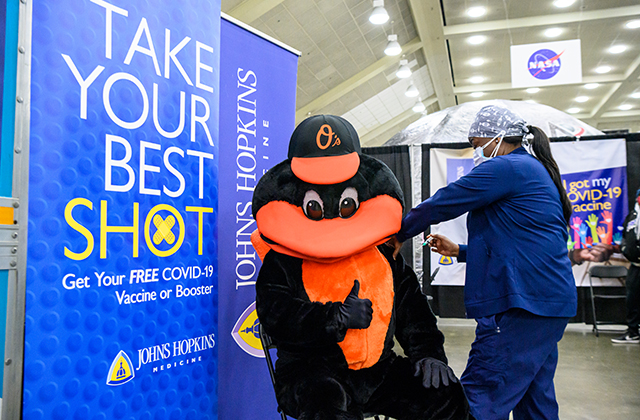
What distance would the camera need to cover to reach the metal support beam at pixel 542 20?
8938 mm

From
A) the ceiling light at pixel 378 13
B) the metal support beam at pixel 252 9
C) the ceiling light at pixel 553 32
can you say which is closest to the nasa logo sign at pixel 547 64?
the ceiling light at pixel 553 32

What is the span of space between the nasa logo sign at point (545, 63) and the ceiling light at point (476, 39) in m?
2.40

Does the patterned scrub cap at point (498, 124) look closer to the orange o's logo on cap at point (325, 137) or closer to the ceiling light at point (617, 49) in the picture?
the orange o's logo on cap at point (325, 137)

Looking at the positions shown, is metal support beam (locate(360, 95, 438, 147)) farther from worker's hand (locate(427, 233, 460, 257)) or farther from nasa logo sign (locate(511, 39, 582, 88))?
worker's hand (locate(427, 233, 460, 257))

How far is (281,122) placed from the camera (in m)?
2.50

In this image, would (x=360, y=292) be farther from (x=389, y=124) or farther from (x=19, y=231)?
(x=389, y=124)

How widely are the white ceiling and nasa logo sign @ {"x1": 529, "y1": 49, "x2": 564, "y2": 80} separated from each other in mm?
1554

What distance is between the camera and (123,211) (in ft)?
5.29

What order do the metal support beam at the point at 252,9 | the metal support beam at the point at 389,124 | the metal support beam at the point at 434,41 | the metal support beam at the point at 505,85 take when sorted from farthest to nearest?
1. the metal support beam at the point at 389,124
2. the metal support beam at the point at 505,85
3. the metal support beam at the point at 434,41
4. the metal support beam at the point at 252,9

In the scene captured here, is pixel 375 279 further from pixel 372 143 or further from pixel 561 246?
pixel 372 143

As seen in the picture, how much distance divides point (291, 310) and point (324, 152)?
581 millimetres

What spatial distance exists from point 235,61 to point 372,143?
1314 centimetres

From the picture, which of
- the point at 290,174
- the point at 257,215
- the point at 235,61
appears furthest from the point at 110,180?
the point at 235,61

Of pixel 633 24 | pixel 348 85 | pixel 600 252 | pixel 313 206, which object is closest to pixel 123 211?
pixel 313 206
